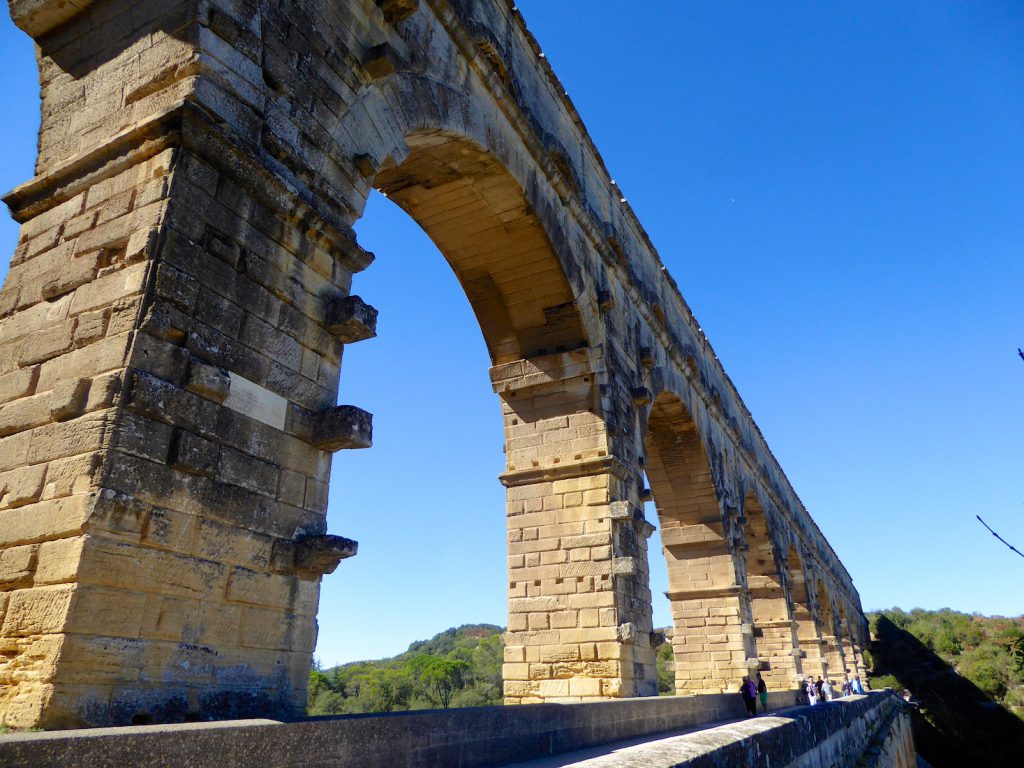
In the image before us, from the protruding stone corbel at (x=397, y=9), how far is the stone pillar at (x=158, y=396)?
5.37ft

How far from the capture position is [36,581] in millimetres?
2730

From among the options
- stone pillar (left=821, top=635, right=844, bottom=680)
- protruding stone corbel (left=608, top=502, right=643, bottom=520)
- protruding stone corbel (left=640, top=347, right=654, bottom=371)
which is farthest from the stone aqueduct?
stone pillar (left=821, top=635, right=844, bottom=680)

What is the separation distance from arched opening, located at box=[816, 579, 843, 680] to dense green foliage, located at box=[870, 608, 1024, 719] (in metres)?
4.99

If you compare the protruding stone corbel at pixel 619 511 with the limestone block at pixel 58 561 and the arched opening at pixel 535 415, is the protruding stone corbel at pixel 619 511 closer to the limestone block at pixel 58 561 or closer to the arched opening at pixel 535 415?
the arched opening at pixel 535 415

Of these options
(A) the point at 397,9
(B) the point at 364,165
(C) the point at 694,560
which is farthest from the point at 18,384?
(C) the point at 694,560

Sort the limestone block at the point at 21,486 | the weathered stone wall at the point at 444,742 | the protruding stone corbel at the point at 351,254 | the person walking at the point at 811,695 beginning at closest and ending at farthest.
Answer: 1. the weathered stone wall at the point at 444,742
2. the limestone block at the point at 21,486
3. the protruding stone corbel at the point at 351,254
4. the person walking at the point at 811,695

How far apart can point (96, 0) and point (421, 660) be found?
40615mm

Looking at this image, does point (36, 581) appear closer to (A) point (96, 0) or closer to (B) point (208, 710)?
(B) point (208, 710)

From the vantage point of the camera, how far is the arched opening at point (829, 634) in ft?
76.0

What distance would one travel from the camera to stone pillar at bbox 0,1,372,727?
8.87 feet

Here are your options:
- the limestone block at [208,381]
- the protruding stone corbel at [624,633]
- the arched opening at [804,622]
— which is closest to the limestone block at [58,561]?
the limestone block at [208,381]

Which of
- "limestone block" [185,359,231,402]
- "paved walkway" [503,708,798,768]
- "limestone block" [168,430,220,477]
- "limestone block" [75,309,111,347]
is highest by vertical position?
"limestone block" [75,309,111,347]

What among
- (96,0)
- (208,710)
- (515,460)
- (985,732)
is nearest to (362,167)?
(96,0)

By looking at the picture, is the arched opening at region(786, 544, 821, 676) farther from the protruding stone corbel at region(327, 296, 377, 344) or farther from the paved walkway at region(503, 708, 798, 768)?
the protruding stone corbel at region(327, 296, 377, 344)
